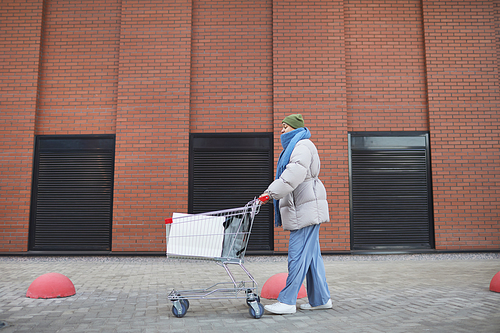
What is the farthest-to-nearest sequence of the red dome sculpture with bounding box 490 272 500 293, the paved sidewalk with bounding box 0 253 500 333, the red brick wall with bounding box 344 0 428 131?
the red brick wall with bounding box 344 0 428 131
the red dome sculpture with bounding box 490 272 500 293
the paved sidewalk with bounding box 0 253 500 333

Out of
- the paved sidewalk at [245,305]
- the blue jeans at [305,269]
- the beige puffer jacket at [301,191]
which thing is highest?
the beige puffer jacket at [301,191]

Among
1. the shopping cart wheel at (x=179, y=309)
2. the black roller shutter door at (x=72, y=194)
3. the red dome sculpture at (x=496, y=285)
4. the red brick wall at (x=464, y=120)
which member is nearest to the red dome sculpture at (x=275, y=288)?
the shopping cart wheel at (x=179, y=309)

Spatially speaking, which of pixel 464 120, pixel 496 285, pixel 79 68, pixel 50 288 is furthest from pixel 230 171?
pixel 464 120

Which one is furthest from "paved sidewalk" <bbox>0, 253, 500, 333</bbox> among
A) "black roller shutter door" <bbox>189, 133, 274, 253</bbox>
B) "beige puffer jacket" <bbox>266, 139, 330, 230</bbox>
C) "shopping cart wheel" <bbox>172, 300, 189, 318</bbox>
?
"black roller shutter door" <bbox>189, 133, 274, 253</bbox>

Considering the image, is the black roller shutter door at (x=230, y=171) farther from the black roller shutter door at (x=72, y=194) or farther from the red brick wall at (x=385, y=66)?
the red brick wall at (x=385, y=66)

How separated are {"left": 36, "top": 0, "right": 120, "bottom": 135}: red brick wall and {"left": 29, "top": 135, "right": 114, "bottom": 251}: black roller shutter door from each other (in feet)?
1.24

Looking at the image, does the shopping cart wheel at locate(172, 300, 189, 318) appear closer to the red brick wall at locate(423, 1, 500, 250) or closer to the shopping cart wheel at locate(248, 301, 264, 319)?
the shopping cart wheel at locate(248, 301, 264, 319)

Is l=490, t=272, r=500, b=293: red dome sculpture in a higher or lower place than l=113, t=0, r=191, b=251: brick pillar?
lower

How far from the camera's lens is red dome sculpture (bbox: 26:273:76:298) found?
4551 millimetres

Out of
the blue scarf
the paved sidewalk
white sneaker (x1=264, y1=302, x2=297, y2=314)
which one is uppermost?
the blue scarf

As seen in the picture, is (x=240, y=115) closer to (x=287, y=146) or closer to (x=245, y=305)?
(x=287, y=146)

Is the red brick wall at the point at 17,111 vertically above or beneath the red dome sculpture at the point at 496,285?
above

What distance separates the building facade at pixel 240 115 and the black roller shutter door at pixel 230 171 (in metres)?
0.03

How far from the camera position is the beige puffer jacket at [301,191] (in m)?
3.70
